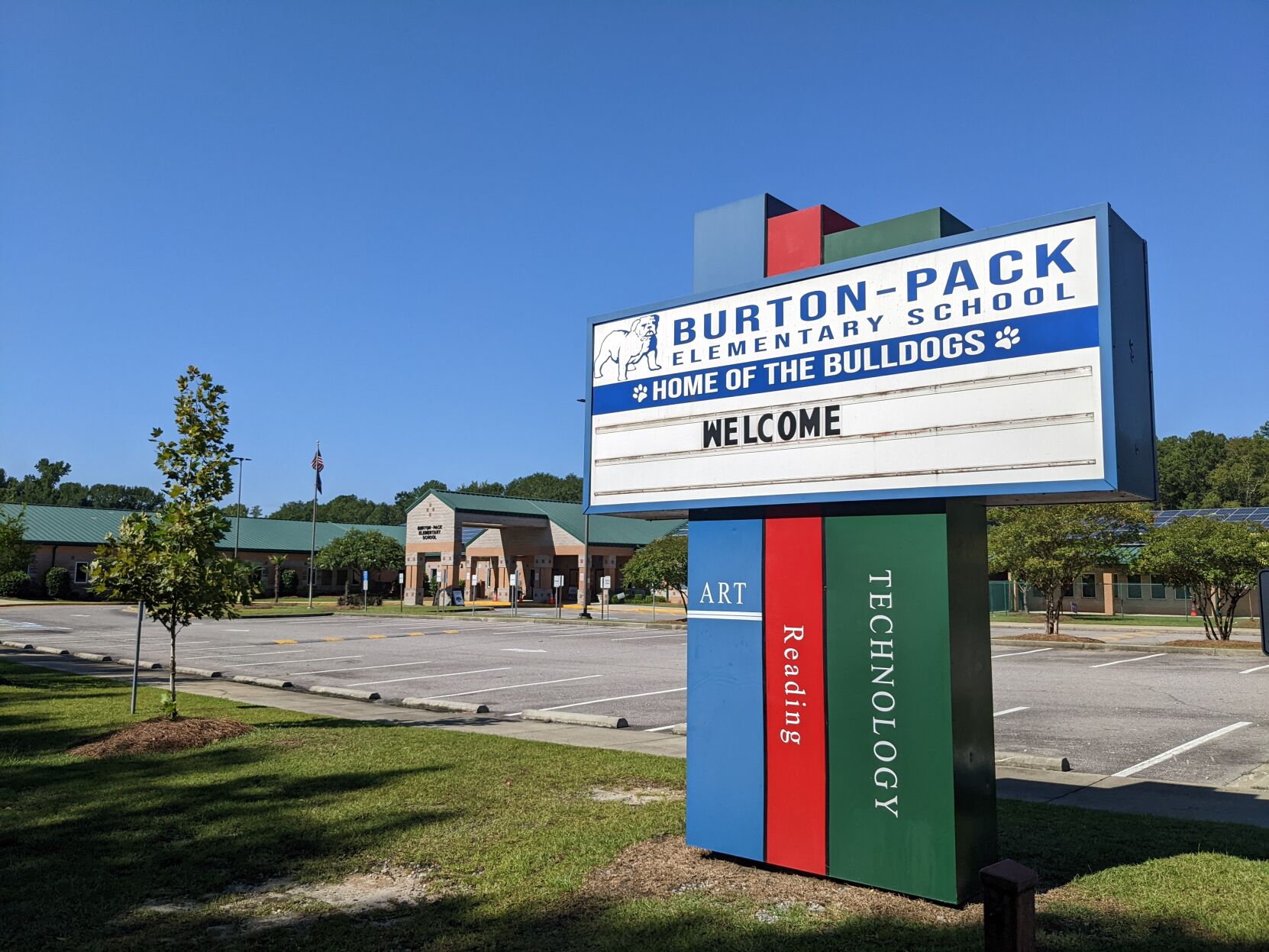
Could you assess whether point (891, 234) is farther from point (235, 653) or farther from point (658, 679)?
point (235, 653)

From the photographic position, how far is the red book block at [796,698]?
242 inches

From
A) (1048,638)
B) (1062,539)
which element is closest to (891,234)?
(1048,638)

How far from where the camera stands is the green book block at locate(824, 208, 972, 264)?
6.36 meters

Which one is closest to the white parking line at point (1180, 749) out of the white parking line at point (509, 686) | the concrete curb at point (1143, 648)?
the white parking line at point (509, 686)

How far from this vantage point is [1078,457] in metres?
5.36


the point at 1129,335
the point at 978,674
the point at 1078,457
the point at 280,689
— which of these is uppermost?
the point at 1129,335

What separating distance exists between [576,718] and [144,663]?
13.2 metres

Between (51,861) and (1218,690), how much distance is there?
59.9 ft

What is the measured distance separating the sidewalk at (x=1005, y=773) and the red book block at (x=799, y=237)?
535 centimetres

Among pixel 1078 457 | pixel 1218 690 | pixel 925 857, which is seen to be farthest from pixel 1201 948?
pixel 1218 690

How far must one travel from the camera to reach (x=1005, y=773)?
1012 cm

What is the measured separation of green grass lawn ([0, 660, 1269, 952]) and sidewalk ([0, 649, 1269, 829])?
65 centimetres

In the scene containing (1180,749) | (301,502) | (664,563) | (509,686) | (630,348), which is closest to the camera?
(630,348)

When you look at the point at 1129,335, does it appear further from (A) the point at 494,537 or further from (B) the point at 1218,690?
(A) the point at 494,537
